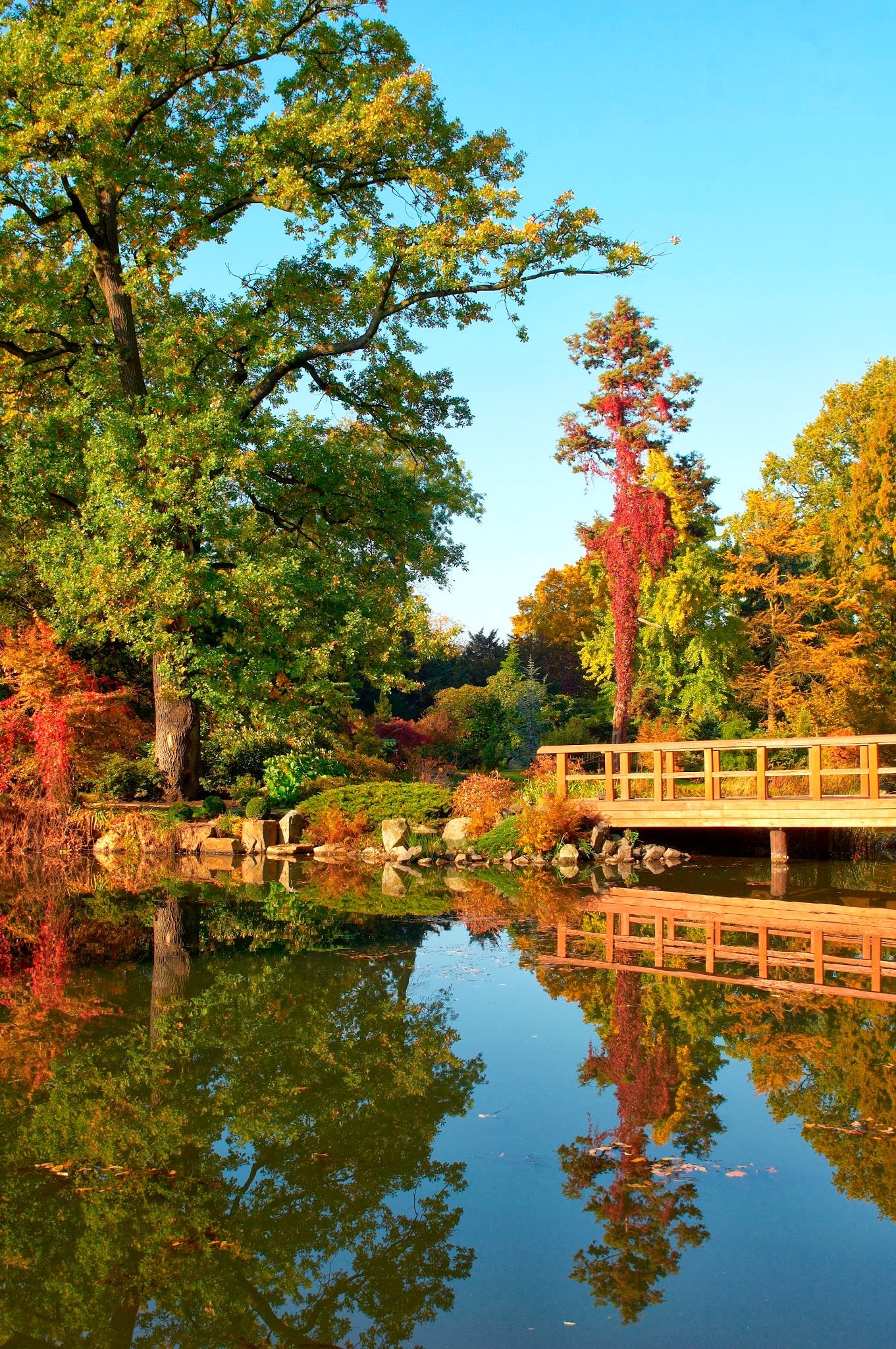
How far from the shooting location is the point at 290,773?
19.3 m

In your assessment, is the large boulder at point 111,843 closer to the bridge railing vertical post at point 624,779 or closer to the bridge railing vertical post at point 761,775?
the bridge railing vertical post at point 624,779

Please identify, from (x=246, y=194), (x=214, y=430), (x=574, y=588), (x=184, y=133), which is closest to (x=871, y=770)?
(x=214, y=430)

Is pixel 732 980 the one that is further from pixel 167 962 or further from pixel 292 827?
pixel 292 827

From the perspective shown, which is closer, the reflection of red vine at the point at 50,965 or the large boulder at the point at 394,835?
the reflection of red vine at the point at 50,965

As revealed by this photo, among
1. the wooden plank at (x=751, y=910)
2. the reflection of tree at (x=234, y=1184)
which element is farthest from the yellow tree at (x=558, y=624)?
the reflection of tree at (x=234, y=1184)

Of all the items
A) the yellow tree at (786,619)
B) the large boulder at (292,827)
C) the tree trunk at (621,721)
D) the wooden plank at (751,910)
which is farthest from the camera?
the yellow tree at (786,619)

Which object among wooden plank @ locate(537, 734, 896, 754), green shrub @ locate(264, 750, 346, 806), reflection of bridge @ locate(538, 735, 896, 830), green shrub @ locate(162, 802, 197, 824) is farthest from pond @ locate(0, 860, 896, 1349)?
green shrub @ locate(264, 750, 346, 806)

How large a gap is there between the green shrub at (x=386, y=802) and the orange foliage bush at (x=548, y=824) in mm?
2334

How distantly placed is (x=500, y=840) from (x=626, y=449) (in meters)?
13.8

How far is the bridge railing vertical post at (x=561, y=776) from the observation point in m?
16.6

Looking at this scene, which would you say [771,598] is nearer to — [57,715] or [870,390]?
[870,390]

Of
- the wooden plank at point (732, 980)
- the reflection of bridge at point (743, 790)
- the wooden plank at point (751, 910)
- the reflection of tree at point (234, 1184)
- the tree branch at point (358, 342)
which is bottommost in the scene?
the wooden plank at point (751, 910)

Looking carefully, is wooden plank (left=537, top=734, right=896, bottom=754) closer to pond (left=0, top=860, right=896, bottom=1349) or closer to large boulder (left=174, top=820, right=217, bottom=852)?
large boulder (left=174, top=820, right=217, bottom=852)

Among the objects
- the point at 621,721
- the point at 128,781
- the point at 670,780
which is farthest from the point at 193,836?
the point at 621,721
